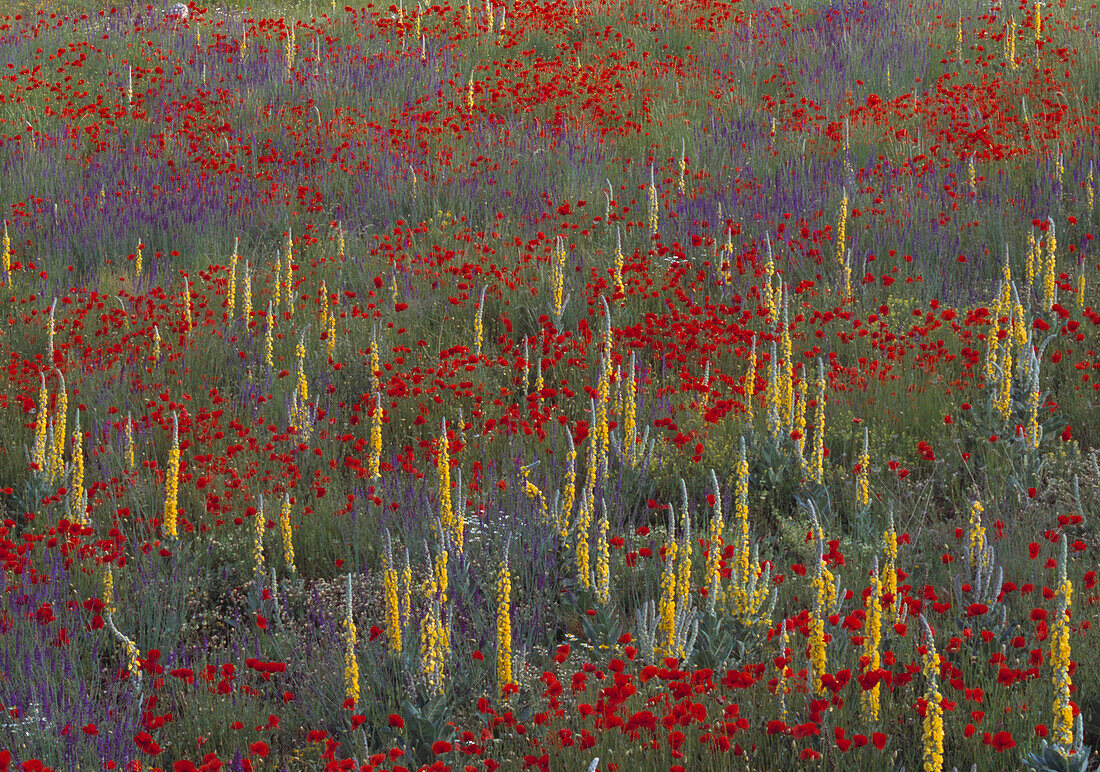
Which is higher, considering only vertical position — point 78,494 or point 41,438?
point 41,438

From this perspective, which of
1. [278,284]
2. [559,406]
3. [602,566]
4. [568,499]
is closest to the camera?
[602,566]

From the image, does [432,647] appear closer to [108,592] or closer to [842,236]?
[108,592]

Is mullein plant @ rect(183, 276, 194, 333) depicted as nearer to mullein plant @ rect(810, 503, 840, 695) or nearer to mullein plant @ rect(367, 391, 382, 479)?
mullein plant @ rect(367, 391, 382, 479)

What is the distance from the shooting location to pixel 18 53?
1031 cm

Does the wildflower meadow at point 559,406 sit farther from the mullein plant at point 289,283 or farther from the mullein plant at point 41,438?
the mullein plant at point 289,283

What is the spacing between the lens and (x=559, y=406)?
475 centimetres

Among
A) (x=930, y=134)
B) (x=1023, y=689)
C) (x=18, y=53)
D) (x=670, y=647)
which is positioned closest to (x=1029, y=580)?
(x=1023, y=689)

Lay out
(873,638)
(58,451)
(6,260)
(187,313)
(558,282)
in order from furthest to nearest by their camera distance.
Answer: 1. (6,260)
2. (187,313)
3. (558,282)
4. (58,451)
5. (873,638)

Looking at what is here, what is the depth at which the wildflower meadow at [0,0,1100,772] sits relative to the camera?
8.45 ft

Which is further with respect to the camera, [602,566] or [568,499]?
[568,499]

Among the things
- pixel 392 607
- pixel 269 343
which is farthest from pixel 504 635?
pixel 269 343

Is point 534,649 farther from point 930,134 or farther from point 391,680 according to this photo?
point 930,134

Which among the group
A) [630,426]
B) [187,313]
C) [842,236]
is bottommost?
[630,426]

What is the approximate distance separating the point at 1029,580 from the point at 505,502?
1.82 meters
